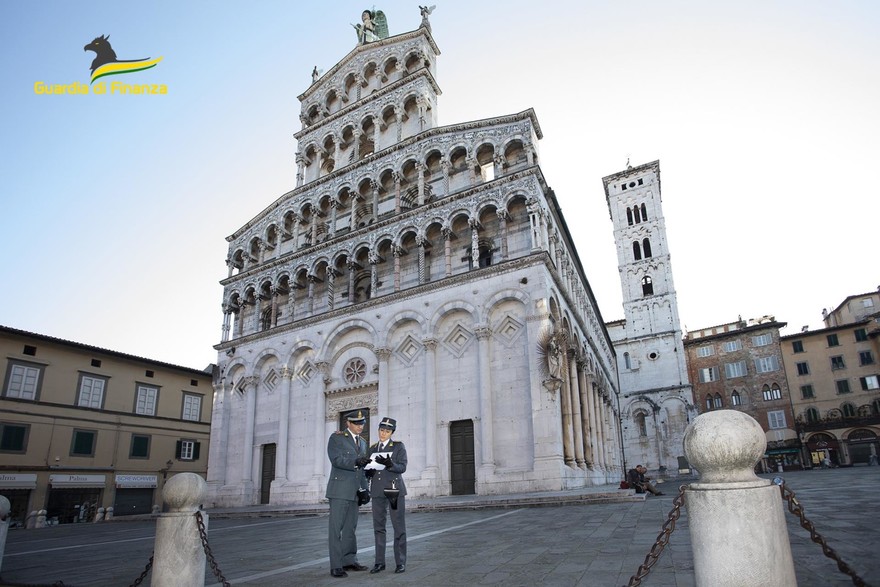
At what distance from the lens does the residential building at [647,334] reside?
1866 inches

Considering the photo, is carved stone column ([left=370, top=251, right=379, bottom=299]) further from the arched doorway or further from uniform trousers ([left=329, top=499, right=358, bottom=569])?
the arched doorway

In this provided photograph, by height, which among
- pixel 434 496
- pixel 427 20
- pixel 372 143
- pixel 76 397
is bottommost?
pixel 434 496

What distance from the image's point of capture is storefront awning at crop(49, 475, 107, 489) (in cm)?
Result: 2717

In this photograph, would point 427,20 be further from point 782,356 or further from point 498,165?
point 782,356

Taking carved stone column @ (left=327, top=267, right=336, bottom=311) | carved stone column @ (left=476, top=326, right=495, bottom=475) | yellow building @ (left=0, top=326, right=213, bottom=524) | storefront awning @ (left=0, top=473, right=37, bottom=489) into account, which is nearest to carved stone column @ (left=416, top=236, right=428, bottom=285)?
carved stone column @ (left=476, top=326, right=495, bottom=475)

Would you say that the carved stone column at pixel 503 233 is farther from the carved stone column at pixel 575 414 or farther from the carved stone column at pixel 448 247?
the carved stone column at pixel 575 414

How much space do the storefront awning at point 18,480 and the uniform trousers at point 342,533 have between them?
27159mm

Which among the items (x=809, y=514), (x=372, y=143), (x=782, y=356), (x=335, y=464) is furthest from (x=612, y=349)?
(x=335, y=464)

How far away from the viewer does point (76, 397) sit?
29.2 meters

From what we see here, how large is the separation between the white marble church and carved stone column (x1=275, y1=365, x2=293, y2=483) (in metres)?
0.10

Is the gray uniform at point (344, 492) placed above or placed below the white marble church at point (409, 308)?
below

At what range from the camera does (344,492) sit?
7.09 m

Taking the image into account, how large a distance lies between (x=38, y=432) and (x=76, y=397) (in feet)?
8.40

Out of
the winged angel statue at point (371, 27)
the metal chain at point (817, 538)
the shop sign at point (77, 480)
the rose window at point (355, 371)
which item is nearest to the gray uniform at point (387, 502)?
the metal chain at point (817, 538)
